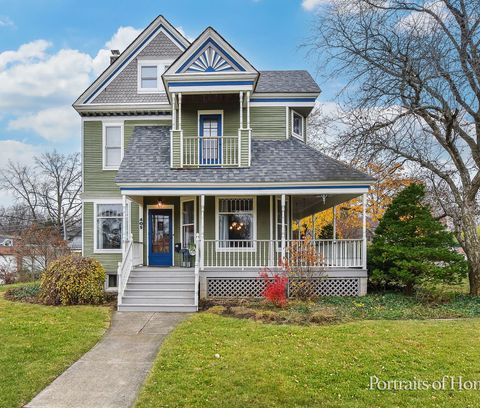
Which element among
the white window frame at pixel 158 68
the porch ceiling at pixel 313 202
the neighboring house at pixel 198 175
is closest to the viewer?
the neighboring house at pixel 198 175

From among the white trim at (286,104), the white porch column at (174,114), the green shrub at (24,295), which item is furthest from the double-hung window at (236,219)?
the green shrub at (24,295)

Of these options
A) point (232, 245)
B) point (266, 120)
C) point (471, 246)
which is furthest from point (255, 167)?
point (471, 246)

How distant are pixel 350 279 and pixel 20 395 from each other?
373 inches

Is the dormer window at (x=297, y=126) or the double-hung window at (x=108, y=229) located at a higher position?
the dormer window at (x=297, y=126)

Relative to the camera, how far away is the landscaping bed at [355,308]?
351 inches

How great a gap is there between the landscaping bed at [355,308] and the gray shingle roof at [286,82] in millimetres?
8192

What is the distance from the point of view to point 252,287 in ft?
38.6

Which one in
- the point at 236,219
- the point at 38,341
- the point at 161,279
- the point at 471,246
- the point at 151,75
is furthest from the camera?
the point at 151,75

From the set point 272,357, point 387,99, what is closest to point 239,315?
point 272,357

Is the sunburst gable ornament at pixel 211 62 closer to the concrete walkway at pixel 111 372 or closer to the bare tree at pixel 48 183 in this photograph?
the concrete walkway at pixel 111 372

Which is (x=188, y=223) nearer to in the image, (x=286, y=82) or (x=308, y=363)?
(x=286, y=82)

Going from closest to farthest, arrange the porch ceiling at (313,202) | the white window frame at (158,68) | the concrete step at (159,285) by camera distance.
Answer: the concrete step at (159,285)
the porch ceiling at (313,202)
the white window frame at (158,68)

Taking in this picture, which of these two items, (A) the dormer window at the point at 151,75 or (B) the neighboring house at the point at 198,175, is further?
(A) the dormer window at the point at 151,75

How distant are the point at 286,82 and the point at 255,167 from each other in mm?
4789
